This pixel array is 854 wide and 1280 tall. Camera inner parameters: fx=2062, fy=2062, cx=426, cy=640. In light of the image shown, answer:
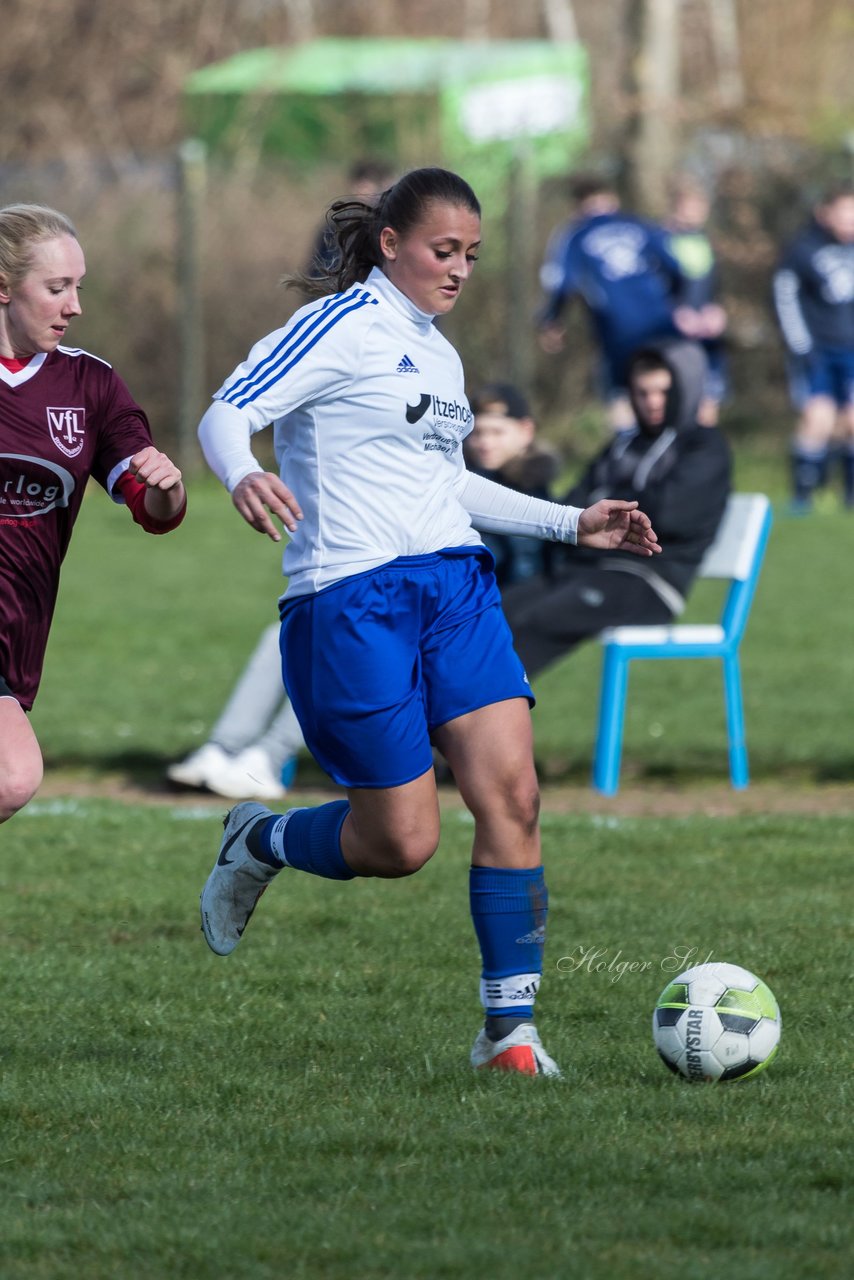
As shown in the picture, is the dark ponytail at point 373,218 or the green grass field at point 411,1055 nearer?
the green grass field at point 411,1055

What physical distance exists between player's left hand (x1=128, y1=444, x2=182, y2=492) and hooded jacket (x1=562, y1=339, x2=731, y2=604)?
3966 millimetres

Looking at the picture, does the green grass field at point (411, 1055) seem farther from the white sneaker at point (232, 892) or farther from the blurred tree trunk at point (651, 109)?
the blurred tree trunk at point (651, 109)

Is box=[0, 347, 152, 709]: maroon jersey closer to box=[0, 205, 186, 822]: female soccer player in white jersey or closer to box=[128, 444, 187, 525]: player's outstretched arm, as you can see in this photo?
box=[0, 205, 186, 822]: female soccer player in white jersey

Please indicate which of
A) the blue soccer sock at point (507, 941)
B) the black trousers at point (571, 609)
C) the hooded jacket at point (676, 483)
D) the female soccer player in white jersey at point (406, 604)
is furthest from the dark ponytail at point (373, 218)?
the hooded jacket at point (676, 483)

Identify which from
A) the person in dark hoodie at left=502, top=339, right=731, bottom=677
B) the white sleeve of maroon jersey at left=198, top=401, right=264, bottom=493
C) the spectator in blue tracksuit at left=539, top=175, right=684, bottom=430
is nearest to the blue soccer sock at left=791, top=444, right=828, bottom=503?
the spectator in blue tracksuit at left=539, top=175, right=684, bottom=430

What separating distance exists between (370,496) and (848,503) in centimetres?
1310

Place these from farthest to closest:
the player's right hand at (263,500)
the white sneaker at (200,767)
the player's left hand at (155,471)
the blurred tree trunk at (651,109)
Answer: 1. the blurred tree trunk at (651,109)
2. the white sneaker at (200,767)
3. the player's left hand at (155,471)
4. the player's right hand at (263,500)

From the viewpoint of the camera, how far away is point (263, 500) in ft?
13.4

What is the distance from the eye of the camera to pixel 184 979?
5395 mm

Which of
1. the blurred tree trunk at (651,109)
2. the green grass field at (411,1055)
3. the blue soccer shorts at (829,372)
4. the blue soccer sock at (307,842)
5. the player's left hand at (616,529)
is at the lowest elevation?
the green grass field at (411,1055)

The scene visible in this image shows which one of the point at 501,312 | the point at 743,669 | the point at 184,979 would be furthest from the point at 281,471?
the point at 501,312

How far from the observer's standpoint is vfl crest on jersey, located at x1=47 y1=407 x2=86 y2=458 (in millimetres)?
4715

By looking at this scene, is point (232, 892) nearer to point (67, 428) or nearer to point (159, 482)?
point (159, 482)

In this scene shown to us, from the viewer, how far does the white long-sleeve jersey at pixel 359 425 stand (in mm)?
4449
